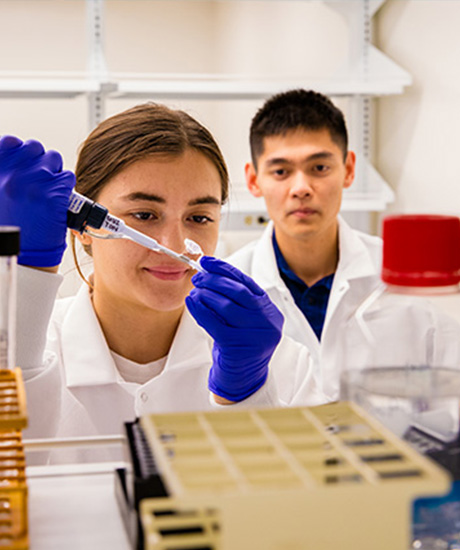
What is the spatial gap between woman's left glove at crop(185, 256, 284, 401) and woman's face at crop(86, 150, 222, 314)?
0.55 feet

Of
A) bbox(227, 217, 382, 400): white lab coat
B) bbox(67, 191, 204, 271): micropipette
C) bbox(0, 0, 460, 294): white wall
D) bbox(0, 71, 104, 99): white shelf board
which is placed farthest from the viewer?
bbox(0, 0, 460, 294): white wall

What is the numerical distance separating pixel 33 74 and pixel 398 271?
2.70m

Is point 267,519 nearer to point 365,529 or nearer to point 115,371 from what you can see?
point 365,529

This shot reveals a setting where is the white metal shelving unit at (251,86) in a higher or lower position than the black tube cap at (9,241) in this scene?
higher

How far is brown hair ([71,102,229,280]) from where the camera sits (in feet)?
4.93

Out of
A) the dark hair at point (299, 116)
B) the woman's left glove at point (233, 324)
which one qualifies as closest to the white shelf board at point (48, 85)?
the dark hair at point (299, 116)

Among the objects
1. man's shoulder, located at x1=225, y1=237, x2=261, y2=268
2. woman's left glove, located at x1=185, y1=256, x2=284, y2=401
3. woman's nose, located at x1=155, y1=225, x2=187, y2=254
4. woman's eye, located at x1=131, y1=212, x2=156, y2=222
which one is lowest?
man's shoulder, located at x1=225, y1=237, x2=261, y2=268

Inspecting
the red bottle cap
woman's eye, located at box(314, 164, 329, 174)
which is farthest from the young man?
the red bottle cap

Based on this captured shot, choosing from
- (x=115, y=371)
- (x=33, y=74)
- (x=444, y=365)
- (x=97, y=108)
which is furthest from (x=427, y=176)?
(x=444, y=365)

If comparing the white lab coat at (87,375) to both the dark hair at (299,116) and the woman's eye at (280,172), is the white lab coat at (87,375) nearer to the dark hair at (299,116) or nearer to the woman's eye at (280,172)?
the woman's eye at (280,172)

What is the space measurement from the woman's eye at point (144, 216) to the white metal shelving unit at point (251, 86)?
128cm

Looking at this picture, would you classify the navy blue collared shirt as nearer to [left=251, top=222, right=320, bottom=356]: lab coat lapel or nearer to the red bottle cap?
[left=251, top=222, right=320, bottom=356]: lab coat lapel

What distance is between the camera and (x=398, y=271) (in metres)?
0.51

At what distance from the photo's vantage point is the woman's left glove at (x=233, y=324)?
1280 mm
